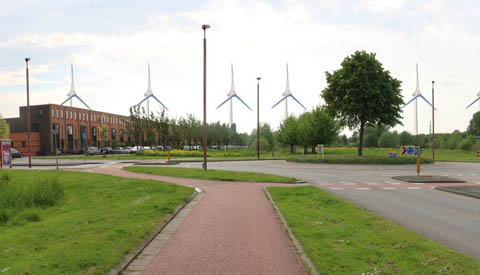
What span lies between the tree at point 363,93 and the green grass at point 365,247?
22207mm

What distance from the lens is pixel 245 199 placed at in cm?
1100

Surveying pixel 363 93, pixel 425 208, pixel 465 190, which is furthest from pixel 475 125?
pixel 425 208

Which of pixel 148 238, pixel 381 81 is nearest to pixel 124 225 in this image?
pixel 148 238

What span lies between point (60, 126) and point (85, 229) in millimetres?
78201

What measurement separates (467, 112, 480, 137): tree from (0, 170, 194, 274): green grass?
116 m

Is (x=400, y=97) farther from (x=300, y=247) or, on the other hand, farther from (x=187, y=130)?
(x=187, y=130)

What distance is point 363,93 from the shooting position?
29.3 m

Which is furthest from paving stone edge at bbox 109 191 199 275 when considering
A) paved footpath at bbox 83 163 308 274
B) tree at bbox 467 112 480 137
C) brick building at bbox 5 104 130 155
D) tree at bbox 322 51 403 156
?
tree at bbox 467 112 480 137

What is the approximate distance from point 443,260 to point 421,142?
9317 cm

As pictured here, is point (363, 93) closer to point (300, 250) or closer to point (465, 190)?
point (465, 190)

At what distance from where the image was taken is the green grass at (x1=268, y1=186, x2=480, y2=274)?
4.70 meters

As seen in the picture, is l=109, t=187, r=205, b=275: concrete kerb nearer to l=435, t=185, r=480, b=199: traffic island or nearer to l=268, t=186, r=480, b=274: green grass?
l=268, t=186, r=480, b=274: green grass

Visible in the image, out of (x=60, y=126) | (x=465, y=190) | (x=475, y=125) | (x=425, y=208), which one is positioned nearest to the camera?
(x=425, y=208)

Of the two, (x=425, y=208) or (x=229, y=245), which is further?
(x=425, y=208)
